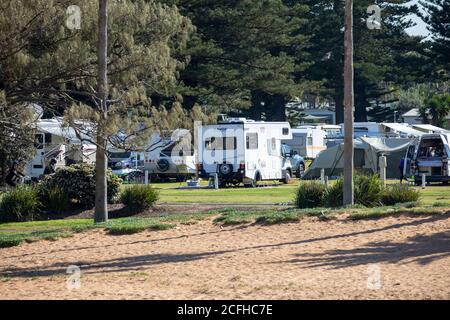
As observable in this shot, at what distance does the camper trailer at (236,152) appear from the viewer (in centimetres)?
3669

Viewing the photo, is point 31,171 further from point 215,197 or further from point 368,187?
point 368,187

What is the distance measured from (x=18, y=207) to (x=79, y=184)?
2455 mm

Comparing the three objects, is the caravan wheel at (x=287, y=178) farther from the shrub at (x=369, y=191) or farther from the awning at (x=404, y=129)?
the shrub at (x=369, y=191)

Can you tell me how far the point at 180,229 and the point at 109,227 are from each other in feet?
5.09

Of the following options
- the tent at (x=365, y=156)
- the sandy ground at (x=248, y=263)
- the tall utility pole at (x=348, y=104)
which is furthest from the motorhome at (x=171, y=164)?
the sandy ground at (x=248, y=263)

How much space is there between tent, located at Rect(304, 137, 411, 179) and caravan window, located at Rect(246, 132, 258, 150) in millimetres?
3188

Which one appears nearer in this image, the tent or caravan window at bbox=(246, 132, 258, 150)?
caravan window at bbox=(246, 132, 258, 150)

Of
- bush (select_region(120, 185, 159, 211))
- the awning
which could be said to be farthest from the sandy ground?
the awning

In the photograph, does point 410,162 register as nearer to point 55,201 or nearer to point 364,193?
point 364,193

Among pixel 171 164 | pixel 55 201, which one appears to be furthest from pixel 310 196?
pixel 171 164

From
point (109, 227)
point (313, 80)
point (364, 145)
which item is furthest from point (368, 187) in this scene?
point (313, 80)

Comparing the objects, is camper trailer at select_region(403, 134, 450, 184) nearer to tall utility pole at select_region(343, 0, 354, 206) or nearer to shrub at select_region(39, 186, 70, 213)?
tall utility pole at select_region(343, 0, 354, 206)

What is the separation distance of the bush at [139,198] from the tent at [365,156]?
13734 millimetres

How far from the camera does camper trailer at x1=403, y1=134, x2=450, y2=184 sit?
35375 millimetres
